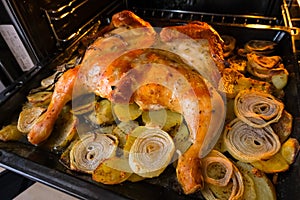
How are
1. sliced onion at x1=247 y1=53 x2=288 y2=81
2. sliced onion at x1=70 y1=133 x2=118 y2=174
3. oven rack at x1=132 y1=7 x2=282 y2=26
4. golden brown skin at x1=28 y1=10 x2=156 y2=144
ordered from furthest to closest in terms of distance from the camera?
oven rack at x1=132 y1=7 x2=282 y2=26 < sliced onion at x1=247 y1=53 x2=288 y2=81 < golden brown skin at x1=28 y1=10 x2=156 y2=144 < sliced onion at x1=70 y1=133 x2=118 y2=174

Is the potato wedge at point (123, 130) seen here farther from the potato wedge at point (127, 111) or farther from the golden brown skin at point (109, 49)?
the golden brown skin at point (109, 49)

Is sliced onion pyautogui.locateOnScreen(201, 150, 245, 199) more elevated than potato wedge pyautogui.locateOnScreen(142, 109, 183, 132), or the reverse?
potato wedge pyautogui.locateOnScreen(142, 109, 183, 132)

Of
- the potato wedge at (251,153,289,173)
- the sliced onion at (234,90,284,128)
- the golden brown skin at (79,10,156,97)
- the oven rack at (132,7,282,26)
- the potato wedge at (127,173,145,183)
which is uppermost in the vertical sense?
the golden brown skin at (79,10,156,97)

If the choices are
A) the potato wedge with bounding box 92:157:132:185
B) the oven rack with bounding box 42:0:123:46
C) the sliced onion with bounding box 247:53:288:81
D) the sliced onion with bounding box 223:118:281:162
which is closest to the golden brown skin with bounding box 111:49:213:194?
the sliced onion with bounding box 223:118:281:162

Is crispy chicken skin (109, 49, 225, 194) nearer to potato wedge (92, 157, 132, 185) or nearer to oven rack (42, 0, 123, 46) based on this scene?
potato wedge (92, 157, 132, 185)

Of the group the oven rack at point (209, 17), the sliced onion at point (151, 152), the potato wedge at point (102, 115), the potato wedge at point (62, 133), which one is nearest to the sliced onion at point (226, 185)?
the sliced onion at point (151, 152)

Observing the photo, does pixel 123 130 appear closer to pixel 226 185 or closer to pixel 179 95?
pixel 179 95
